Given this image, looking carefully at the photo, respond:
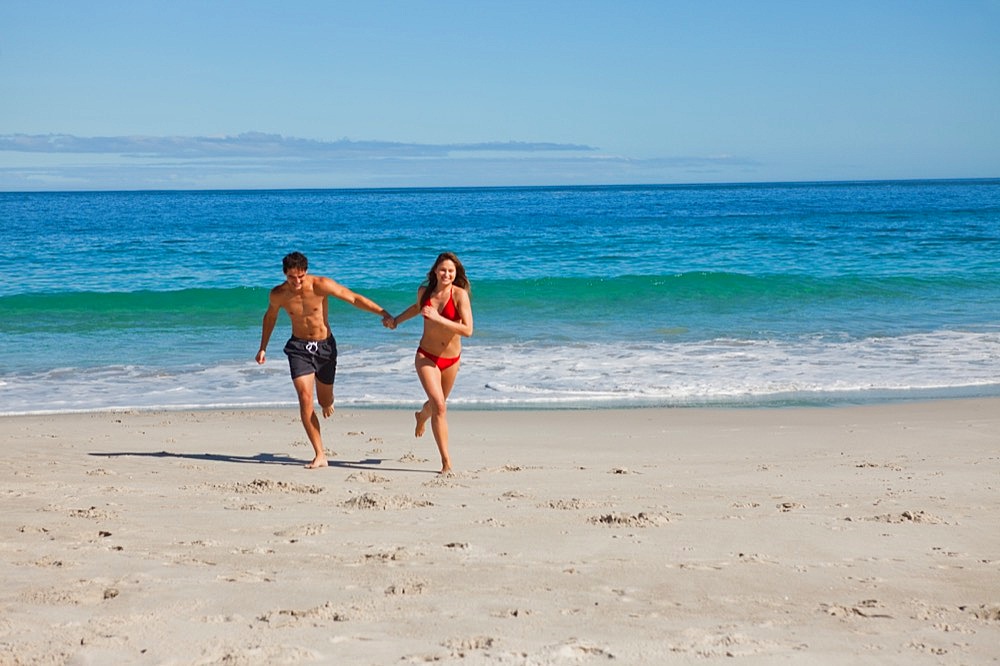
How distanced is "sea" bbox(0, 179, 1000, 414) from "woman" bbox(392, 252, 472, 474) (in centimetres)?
280

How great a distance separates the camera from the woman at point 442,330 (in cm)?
693

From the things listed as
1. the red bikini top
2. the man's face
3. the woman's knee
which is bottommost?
the woman's knee

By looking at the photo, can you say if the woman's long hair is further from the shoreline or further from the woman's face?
the shoreline

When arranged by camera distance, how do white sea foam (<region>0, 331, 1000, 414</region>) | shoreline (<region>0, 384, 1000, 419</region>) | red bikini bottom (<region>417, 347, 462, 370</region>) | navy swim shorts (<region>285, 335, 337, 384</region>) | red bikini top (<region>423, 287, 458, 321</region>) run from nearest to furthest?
red bikini top (<region>423, 287, 458, 321</region>) → red bikini bottom (<region>417, 347, 462, 370</region>) → navy swim shorts (<region>285, 335, 337, 384</region>) → shoreline (<region>0, 384, 1000, 419</region>) → white sea foam (<region>0, 331, 1000, 414</region>)

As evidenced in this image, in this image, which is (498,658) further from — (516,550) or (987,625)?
(987,625)

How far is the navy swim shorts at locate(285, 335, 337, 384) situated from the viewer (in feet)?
24.3

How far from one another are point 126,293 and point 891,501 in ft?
62.0

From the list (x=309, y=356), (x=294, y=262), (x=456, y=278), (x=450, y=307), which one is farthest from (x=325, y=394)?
(x=456, y=278)

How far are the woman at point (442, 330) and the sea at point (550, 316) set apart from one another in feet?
9.20

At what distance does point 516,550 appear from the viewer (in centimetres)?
475

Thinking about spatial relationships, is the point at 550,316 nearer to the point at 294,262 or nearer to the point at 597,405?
the point at 597,405

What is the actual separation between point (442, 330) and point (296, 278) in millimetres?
1185

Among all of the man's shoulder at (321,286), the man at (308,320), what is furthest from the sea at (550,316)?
the man's shoulder at (321,286)

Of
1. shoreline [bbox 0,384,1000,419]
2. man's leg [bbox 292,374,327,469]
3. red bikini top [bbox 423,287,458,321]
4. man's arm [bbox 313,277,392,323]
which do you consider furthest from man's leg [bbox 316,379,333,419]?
shoreline [bbox 0,384,1000,419]
